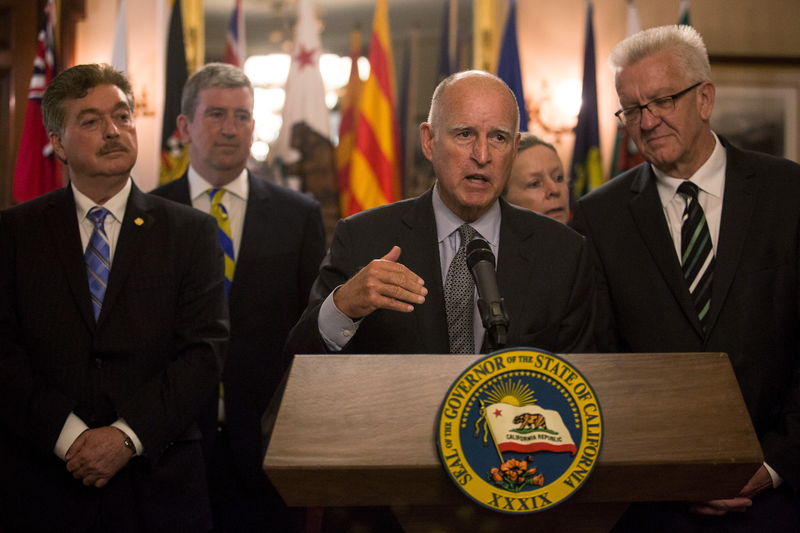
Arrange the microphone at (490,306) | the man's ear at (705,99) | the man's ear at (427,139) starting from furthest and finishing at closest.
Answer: the man's ear at (705,99) < the man's ear at (427,139) < the microphone at (490,306)

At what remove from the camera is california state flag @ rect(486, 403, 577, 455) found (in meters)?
Answer: 1.46

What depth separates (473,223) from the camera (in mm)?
2152

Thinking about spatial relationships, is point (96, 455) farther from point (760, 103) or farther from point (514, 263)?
point (760, 103)

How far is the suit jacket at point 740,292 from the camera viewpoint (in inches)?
88.7

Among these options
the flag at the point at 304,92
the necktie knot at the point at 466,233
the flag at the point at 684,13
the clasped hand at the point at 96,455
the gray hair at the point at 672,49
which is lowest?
the clasped hand at the point at 96,455

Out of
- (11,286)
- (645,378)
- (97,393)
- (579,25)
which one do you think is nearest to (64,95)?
(11,286)

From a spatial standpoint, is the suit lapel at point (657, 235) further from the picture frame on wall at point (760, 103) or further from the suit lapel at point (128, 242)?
the picture frame on wall at point (760, 103)

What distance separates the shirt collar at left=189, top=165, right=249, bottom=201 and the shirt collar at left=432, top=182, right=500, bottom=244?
142 centimetres

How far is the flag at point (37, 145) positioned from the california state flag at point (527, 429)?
466cm

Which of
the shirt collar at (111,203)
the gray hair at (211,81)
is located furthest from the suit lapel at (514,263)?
the gray hair at (211,81)

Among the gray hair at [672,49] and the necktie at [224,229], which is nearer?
the gray hair at [672,49]

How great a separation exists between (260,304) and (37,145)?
9.81 feet

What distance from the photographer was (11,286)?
2.48 meters

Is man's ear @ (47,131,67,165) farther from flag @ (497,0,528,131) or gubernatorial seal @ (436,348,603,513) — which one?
flag @ (497,0,528,131)
